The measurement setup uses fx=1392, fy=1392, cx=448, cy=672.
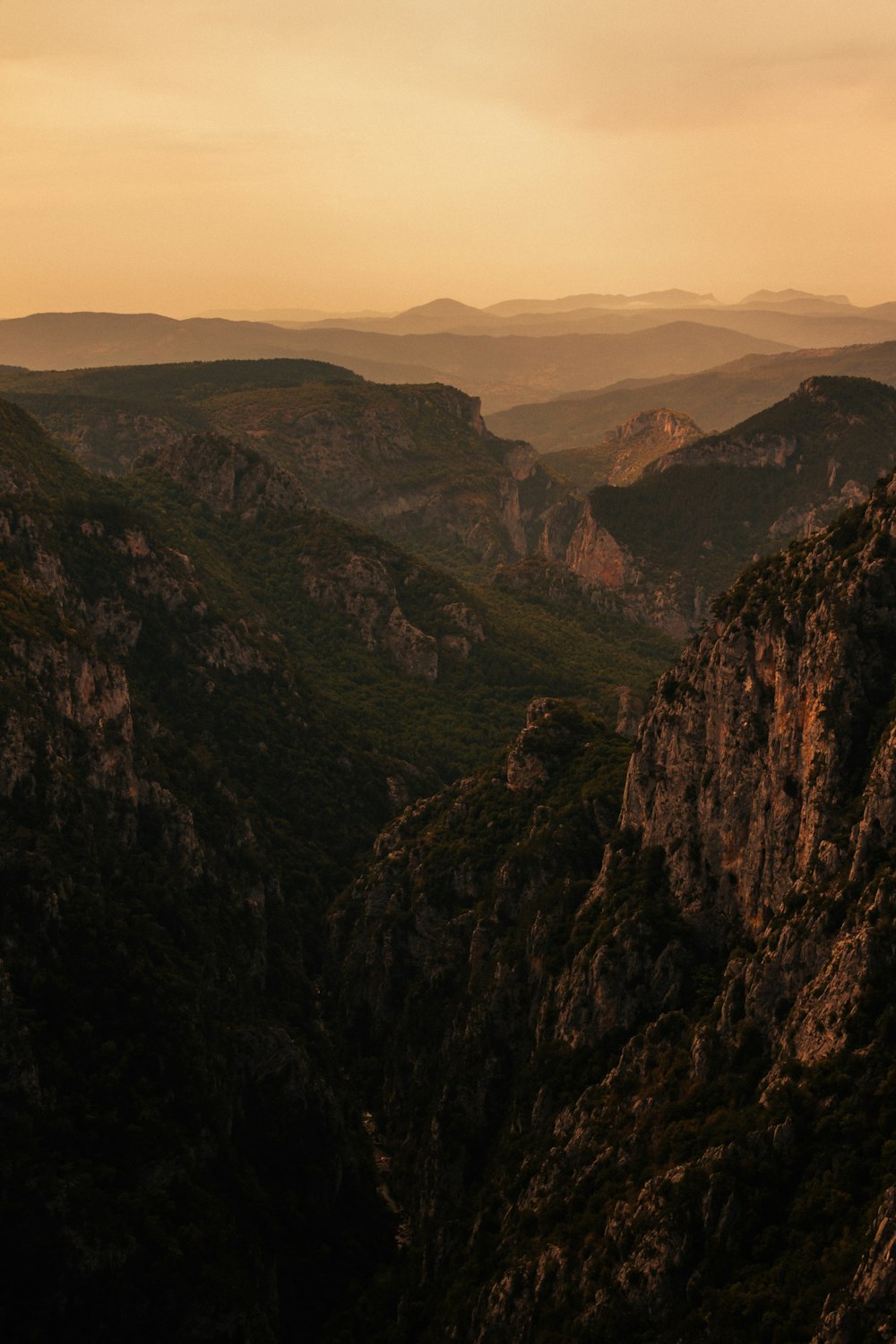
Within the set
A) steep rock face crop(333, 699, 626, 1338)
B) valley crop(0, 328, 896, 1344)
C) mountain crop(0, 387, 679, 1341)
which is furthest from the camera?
steep rock face crop(333, 699, 626, 1338)

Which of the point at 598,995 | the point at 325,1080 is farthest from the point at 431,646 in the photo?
the point at 598,995

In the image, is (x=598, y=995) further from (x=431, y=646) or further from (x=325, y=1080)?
(x=431, y=646)

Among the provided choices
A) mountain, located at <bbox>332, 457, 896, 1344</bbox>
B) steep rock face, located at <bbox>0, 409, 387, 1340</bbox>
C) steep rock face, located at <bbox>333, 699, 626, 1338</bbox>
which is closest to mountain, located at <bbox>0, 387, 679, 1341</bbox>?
steep rock face, located at <bbox>0, 409, 387, 1340</bbox>

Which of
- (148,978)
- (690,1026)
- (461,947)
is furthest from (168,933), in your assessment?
(690,1026)

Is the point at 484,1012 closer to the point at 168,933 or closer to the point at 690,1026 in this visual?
the point at 690,1026

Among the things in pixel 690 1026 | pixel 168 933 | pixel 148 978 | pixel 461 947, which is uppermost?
pixel 690 1026

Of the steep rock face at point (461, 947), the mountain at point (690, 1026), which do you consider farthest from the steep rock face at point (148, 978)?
the mountain at point (690, 1026)

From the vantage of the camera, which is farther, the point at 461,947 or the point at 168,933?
the point at 461,947

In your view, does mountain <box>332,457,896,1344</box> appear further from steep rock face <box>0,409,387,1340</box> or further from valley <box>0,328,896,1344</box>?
steep rock face <box>0,409,387,1340</box>

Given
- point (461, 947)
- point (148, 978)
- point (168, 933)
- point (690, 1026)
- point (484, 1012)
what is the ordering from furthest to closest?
point (461, 947), point (168, 933), point (484, 1012), point (148, 978), point (690, 1026)
